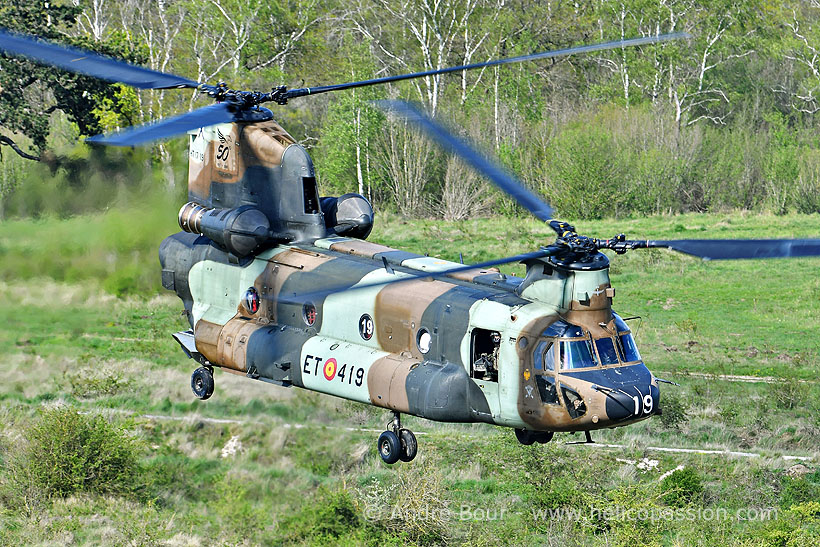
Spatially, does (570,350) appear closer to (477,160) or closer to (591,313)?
(591,313)

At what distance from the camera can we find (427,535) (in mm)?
27562

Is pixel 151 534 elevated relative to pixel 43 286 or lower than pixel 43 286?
lower

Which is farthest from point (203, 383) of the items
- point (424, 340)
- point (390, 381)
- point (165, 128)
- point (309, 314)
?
point (165, 128)

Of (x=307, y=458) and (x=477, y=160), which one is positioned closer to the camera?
(x=477, y=160)

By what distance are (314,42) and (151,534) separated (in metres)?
42.8

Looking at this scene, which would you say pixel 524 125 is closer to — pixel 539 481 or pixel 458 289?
pixel 539 481

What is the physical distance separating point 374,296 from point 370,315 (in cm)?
35

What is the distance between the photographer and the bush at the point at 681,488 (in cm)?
2819

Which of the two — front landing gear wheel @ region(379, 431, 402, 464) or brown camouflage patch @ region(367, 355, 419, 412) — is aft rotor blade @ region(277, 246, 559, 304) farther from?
front landing gear wheel @ region(379, 431, 402, 464)

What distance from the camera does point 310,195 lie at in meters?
23.3

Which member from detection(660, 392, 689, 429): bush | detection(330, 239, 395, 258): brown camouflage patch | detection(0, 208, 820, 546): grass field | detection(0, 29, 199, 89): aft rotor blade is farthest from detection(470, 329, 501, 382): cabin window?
detection(660, 392, 689, 429): bush

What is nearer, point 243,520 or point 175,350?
point 243,520

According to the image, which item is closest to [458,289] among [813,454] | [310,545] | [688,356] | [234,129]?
[234,129]

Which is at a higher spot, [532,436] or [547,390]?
[547,390]
